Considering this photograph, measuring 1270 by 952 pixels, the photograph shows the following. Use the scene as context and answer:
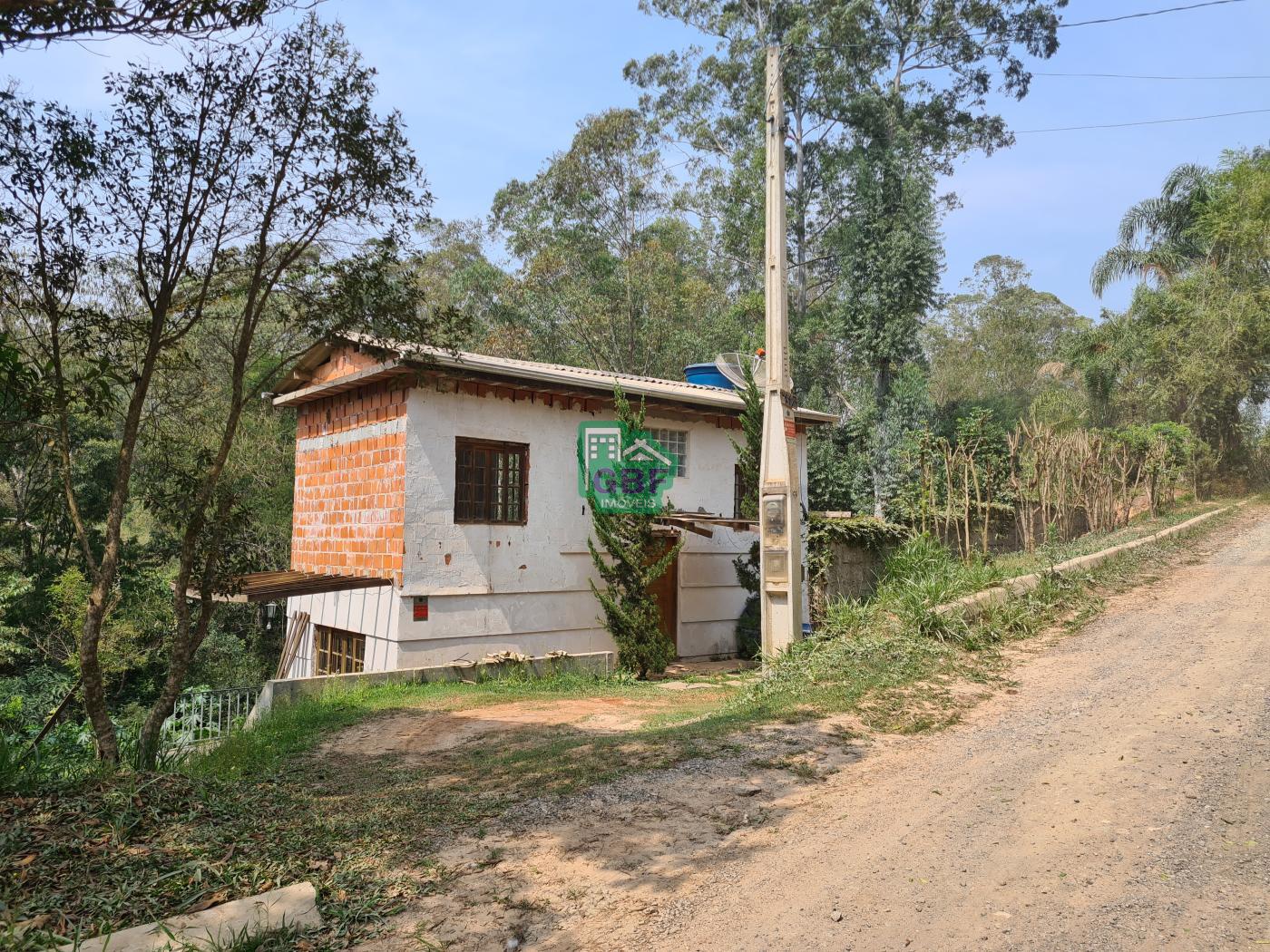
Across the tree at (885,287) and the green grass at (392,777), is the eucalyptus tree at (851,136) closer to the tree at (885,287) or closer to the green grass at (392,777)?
the tree at (885,287)

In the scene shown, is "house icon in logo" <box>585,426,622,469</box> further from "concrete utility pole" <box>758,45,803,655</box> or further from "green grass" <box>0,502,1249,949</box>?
"concrete utility pole" <box>758,45,803,655</box>

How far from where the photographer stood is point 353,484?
1302 cm

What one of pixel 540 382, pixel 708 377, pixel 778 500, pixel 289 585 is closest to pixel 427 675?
pixel 289 585

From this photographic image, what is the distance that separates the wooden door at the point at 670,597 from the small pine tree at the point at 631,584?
1.77 metres

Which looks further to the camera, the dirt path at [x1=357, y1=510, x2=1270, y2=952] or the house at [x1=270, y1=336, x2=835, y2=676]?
the house at [x1=270, y1=336, x2=835, y2=676]

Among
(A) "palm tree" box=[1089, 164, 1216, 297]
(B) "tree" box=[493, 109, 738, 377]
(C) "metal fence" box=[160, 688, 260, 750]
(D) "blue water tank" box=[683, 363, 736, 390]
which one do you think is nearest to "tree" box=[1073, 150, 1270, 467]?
(A) "palm tree" box=[1089, 164, 1216, 297]

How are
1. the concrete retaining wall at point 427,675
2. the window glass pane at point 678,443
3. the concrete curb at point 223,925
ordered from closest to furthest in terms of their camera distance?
1. the concrete curb at point 223,925
2. the concrete retaining wall at point 427,675
3. the window glass pane at point 678,443

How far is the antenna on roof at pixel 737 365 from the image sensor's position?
14.1 m

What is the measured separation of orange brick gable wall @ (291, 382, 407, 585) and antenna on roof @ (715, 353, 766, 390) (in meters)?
5.48

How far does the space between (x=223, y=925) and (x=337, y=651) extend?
10.5 meters

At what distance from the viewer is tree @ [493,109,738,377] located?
→ 2859 centimetres

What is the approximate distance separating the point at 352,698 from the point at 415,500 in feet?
9.43

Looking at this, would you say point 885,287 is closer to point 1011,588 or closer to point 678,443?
point 678,443

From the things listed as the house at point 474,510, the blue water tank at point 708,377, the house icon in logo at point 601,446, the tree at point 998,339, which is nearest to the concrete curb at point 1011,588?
the house at point 474,510
